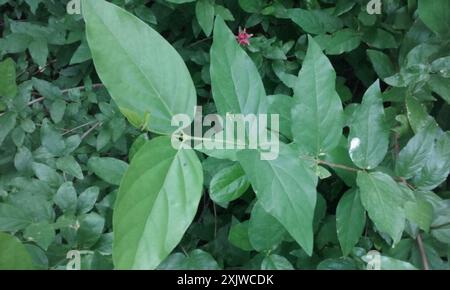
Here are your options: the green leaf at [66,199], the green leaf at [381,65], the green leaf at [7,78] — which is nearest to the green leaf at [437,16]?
the green leaf at [381,65]

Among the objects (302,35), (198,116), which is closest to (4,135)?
(198,116)

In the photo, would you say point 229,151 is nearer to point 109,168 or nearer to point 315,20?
point 109,168

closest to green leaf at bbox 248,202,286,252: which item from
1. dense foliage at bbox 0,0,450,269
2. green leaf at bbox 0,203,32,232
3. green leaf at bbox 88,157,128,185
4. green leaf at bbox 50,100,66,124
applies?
dense foliage at bbox 0,0,450,269

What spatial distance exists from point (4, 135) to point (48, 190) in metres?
0.20

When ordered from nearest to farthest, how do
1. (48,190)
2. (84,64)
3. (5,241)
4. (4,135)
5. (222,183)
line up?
1. (5,241)
2. (222,183)
3. (48,190)
4. (4,135)
5. (84,64)

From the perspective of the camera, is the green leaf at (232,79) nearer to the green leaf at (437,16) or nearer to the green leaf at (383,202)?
the green leaf at (383,202)

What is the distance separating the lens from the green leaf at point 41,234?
642 millimetres

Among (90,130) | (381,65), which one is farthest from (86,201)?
(381,65)

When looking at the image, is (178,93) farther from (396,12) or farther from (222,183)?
(396,12)

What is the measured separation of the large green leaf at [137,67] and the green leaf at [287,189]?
4.2 inches

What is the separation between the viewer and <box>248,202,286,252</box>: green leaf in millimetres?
635
